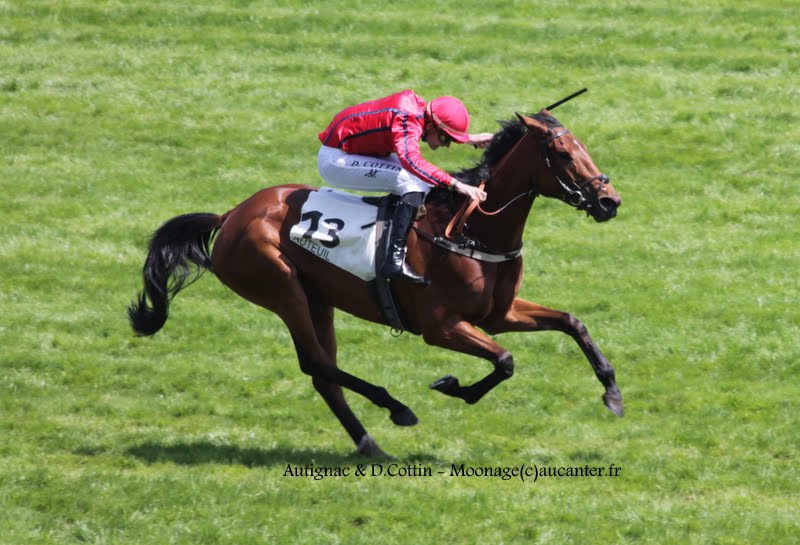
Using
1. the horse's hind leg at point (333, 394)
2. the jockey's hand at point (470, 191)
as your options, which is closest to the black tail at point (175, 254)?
the horse's hind leg at point (333, 394)

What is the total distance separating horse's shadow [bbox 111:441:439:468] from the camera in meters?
9.01

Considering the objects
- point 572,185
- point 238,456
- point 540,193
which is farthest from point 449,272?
point 238,456

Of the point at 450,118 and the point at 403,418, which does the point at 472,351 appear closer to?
the point at 403,418

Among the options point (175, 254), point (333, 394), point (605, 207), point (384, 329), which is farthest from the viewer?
point (384, 329)

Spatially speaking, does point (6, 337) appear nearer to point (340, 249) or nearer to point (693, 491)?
point (340, 249)

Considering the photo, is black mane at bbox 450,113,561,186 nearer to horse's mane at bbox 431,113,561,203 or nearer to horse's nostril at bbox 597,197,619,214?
horse's mane at bbox 431,113,561,203

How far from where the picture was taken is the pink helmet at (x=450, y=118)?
8719 millimetres

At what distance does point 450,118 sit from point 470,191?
0.54 m

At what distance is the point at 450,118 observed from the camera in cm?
872

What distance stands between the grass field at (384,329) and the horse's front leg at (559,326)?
Result: 2.33ft

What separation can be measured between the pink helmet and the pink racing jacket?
0.39 ft

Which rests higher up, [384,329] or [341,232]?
[341,232]

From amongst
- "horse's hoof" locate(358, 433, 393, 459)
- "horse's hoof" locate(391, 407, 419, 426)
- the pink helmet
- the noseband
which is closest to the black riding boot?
the pink helmet

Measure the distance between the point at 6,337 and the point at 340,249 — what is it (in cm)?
434
